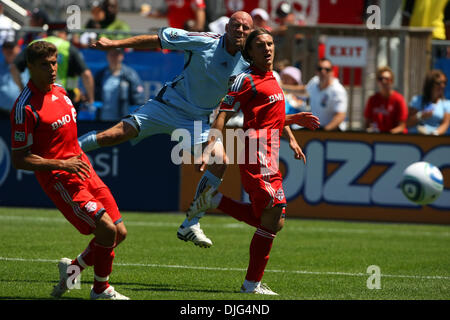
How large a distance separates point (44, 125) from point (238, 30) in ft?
8.54

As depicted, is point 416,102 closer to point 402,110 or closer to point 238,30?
point 402,110

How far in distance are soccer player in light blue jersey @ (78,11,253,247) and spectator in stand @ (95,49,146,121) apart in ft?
19.3

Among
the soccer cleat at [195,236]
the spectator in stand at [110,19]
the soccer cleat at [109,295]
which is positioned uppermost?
the spectator in stand at [110,19]

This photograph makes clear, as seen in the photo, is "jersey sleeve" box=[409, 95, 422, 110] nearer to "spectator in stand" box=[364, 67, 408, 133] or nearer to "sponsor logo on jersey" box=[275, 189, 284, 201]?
"spectator in stand" box=[364, 67, 408, 133]

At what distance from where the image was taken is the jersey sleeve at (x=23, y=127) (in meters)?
7.45

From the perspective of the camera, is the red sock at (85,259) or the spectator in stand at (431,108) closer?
the red sock at (85,259)

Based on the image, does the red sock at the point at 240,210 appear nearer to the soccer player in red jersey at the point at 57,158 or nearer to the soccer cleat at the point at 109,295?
the soccer player in red jersey at the point at 57,158

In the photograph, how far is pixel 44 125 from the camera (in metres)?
7.60

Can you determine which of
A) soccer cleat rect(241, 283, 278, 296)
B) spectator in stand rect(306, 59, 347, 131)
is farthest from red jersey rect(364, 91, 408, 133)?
soccer cleat rect(241, 283, 278, 296)

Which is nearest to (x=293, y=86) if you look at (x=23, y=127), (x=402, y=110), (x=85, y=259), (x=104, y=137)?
(x=402, y=110)

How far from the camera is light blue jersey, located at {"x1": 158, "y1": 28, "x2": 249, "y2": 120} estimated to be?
9.59 metres

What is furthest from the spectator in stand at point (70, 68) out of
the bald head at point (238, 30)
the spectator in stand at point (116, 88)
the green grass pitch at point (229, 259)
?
the bald head at point (238, 30)

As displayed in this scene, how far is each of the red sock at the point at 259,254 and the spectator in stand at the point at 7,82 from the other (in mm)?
8783

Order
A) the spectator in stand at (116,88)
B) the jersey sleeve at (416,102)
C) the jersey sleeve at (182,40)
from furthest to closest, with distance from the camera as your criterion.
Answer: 1. the jersey sleeve at (416,102)
2. the spectator in stand at (116,88)
3. the jersey sleeve at (182,40)
